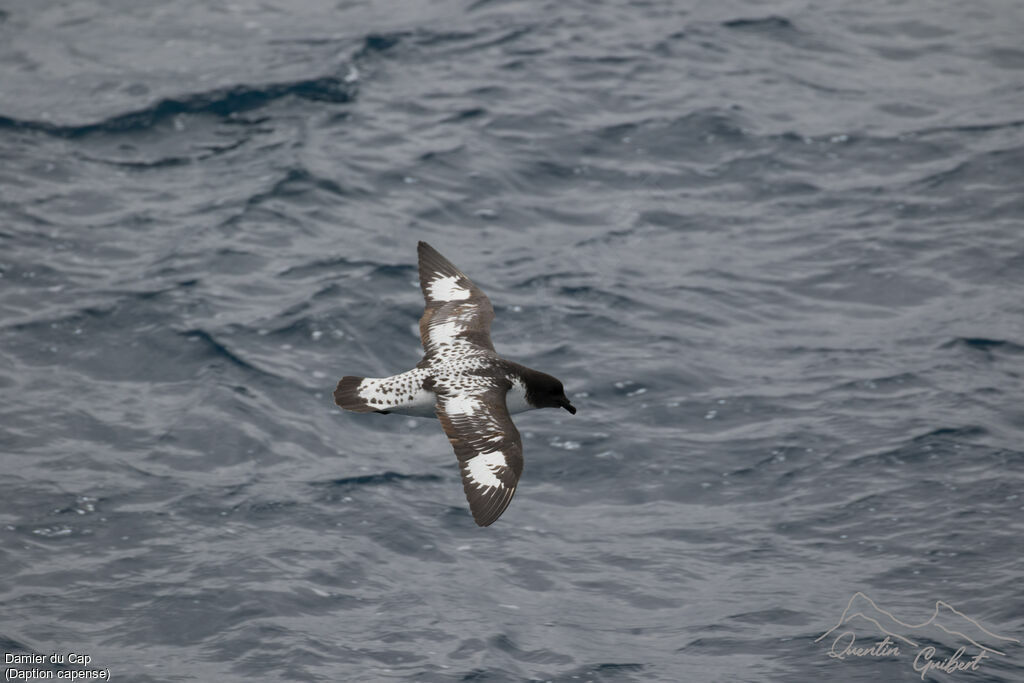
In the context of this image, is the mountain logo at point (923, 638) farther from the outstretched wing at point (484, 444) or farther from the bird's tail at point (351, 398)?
the bird's tail at point (351, 398)

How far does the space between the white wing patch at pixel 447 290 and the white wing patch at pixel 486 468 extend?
8.82 feet

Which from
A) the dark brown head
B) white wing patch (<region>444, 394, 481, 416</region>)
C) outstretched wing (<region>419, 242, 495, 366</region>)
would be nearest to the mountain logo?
the dark brown head

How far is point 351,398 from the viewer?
35.5ft

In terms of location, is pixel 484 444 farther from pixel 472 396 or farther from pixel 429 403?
pixel 429 403

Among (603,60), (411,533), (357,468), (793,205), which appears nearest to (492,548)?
(411,533)

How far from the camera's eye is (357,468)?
13.5 meters

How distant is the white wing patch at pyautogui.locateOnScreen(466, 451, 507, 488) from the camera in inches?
391

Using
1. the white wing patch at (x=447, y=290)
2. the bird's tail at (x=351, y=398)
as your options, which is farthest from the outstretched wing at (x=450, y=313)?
the bird's tail at (x=351, y=398)

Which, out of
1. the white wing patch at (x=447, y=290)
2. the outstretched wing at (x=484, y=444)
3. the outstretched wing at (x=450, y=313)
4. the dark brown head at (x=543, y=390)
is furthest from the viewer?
the white wing patch at (x=447, y=290)

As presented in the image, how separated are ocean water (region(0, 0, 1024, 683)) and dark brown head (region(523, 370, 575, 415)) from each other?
6.59 feet

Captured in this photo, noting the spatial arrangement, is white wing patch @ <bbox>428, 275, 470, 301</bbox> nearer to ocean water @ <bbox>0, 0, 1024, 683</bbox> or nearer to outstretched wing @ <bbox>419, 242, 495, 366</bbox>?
outstretched wing @ <bbox>419, 242, 495, 366</bbox>

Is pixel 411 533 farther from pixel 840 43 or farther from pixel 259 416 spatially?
pixel 840 43

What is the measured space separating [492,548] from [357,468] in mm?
1644

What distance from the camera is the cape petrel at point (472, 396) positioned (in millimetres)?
10016
